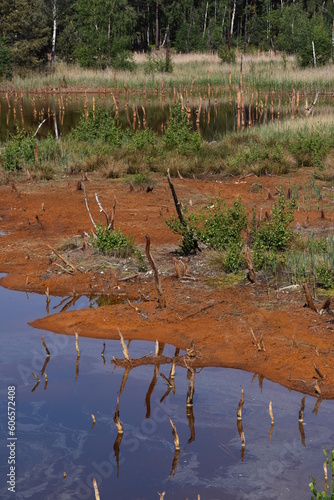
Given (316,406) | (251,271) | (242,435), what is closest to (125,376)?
(242,435)

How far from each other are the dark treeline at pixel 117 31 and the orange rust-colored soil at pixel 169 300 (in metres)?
33.5

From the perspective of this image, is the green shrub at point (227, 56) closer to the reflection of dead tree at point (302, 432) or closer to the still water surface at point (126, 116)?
the still water surface at point (126, 116)

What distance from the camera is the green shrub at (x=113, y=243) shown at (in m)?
10.5

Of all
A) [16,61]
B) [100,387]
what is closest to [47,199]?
[100,387]

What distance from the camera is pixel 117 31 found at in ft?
172

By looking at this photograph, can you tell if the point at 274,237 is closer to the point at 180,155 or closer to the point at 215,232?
the point at 215,232

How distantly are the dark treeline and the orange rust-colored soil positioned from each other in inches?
1319

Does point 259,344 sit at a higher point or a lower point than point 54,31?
higher

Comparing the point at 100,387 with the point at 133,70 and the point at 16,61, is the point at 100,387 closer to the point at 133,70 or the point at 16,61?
the point at 133,70

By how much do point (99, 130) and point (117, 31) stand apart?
34851mm

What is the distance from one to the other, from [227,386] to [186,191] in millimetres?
8618

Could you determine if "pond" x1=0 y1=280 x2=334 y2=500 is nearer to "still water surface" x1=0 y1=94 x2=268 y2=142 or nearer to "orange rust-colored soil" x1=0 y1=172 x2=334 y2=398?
"orange rust-colored soil" x1=0 y1=172 x2=334 y2=398

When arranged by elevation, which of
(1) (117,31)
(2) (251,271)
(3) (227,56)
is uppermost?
(2) (251,271)

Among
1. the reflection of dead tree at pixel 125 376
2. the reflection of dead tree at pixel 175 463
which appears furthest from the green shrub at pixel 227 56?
the reflection of dead tree at pixel 175 463
